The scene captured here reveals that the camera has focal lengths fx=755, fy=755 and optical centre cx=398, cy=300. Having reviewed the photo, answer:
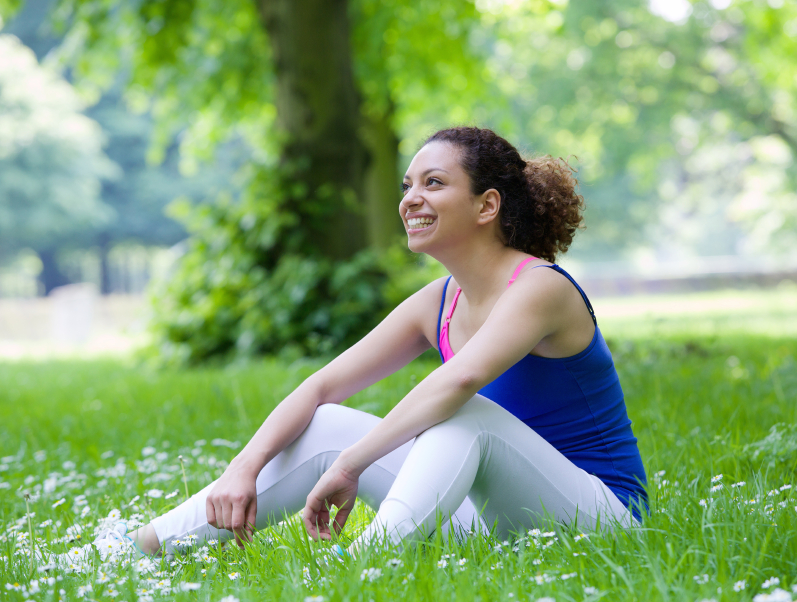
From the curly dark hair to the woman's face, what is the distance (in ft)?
0.12

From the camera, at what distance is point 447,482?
2.00 m

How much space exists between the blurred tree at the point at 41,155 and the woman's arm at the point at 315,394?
3775cm

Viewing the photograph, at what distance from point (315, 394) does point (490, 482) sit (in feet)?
2.20

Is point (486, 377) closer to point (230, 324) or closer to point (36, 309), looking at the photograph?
point (230, 324)

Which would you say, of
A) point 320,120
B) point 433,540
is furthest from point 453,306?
point 320,120

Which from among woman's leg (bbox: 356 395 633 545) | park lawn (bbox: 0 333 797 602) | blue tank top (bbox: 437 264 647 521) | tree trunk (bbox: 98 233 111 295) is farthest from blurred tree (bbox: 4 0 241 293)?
woman's leg (bbox: 356 395 633 545)

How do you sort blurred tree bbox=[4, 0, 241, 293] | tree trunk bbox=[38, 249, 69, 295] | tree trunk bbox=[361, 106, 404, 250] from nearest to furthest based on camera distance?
tree trunk bbox=[361, 106, 404, 250]
blurred tree bbox=[4, 0, 241, 293]
tree trunk bbox=[38, 249, 69, 295]

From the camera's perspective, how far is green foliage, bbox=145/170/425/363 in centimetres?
770

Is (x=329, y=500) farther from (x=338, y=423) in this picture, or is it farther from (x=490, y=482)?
(x=490, y=482)

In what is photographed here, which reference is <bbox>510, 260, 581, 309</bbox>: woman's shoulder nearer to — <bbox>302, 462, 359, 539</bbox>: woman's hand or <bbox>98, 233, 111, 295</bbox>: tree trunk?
<bbox>302, 462, 359, 539</bbox>: woman's hand

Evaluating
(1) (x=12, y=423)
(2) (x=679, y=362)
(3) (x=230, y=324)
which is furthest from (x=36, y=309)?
(2) (x=679, y=362)

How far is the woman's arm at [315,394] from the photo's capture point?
2277 millimetres

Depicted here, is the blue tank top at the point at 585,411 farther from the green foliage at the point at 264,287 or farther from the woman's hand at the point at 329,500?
the green foliage at the point at 264,287

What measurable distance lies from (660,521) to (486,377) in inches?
24.1
